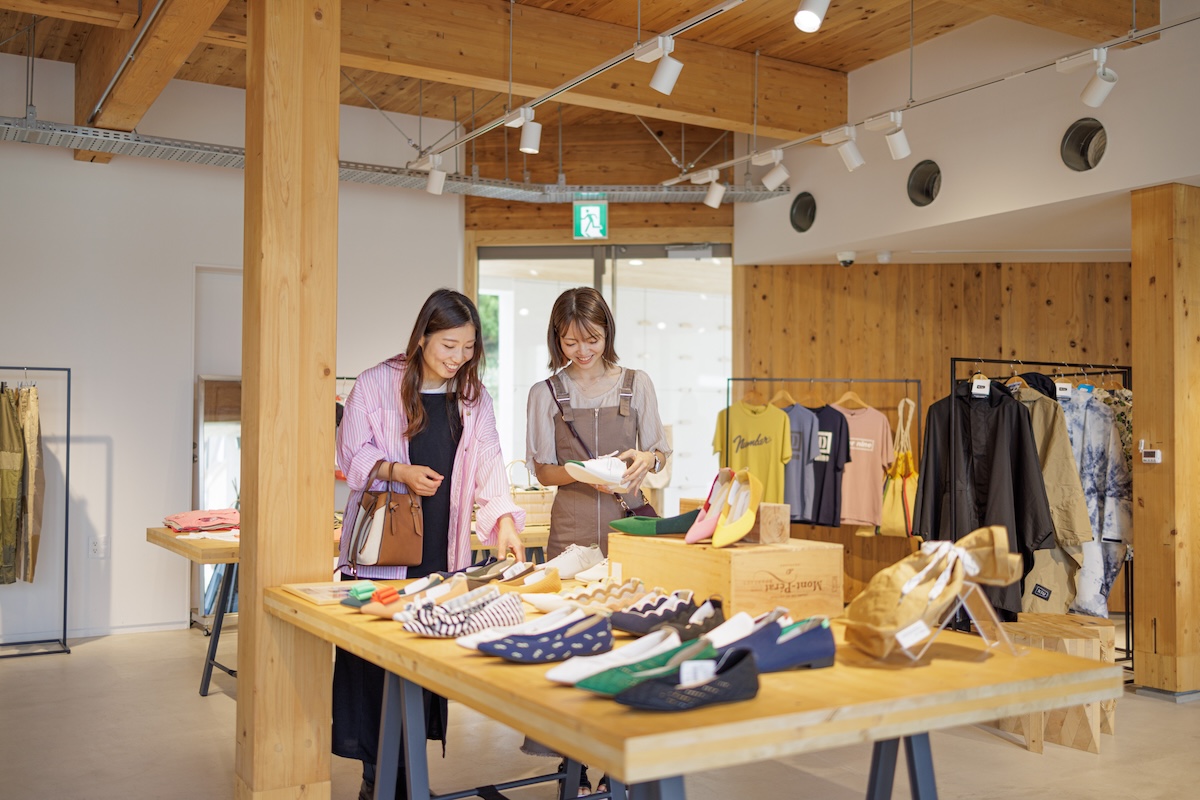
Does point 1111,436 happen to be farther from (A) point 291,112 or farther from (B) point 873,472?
(A) point 291,112

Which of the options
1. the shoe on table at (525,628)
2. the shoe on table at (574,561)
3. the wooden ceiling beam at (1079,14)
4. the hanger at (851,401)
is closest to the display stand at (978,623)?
the shoe on table at (525,628)

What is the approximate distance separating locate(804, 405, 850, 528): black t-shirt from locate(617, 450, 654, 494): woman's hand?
150 inches

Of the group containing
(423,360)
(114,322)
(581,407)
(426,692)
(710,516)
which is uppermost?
(114,322)

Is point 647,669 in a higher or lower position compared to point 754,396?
lower

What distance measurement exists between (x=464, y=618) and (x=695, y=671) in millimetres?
661

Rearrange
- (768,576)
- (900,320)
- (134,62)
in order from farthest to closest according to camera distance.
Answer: (900,320)
(134,62)
(768,576)

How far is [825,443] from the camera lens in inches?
285

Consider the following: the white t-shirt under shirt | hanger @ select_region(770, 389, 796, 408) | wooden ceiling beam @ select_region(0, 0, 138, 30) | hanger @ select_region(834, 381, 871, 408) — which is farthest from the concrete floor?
wooden ceiling beam @ select_region(0, 0, 138, 30)

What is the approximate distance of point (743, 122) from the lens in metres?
6.77

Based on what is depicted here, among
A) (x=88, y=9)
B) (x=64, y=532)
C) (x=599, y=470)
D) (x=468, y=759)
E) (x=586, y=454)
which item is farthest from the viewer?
(x=64, y=532)

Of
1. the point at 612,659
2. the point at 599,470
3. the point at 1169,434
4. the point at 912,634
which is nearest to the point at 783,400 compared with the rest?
the point at 1169,434

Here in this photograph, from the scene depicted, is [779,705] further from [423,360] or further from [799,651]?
[423,360]

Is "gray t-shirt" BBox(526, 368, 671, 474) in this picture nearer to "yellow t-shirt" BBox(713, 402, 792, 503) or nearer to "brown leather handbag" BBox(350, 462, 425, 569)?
"brown leather handbag" BBox(350, 462, 425, 569)

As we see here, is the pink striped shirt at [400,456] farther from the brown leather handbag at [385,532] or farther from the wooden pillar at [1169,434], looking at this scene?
the wooden pillar at [1169,434]
